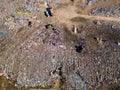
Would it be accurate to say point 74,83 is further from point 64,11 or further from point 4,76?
point 64,11

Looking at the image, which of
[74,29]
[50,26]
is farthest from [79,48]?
[50,26]

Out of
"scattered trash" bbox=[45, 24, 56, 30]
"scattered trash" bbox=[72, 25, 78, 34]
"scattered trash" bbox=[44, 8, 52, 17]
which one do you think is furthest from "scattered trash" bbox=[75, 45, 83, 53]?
"scattered trash" bbox=[44, 8, 52, 17]

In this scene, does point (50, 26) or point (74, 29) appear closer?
point (74, 29)

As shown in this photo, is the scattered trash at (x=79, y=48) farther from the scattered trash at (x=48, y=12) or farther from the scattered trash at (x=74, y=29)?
the scattered trash at (x=48, y=12)

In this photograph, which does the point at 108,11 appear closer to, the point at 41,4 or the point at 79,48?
the point at 79,48

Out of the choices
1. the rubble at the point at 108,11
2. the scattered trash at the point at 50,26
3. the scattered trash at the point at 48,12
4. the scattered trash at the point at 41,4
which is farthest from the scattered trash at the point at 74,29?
the scattered trash at the point at 41,4

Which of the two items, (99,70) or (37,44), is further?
(37,44)

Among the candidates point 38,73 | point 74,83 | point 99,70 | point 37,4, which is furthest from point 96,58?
point 37,4

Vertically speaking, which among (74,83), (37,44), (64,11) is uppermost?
(64,11)
